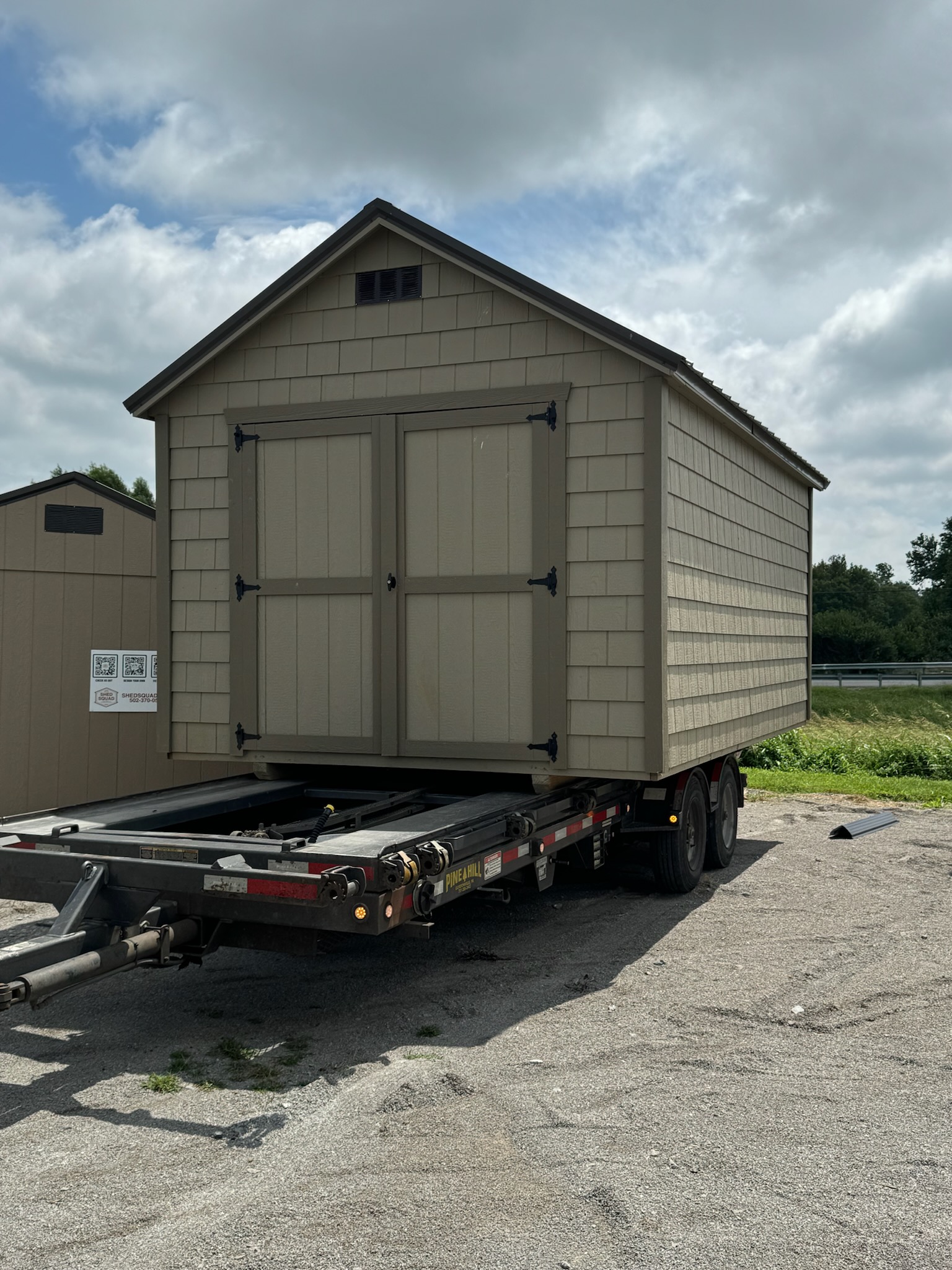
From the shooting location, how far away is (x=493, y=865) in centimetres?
555

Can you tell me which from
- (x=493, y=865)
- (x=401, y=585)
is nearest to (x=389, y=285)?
(x=401, y=585)

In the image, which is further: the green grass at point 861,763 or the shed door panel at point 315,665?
the green grass at point 861,763

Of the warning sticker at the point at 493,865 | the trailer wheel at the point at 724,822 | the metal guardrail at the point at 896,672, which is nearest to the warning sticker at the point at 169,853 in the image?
the warning sticker at the point at 493,865

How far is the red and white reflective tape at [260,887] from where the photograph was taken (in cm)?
465

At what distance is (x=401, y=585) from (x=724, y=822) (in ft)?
12.7

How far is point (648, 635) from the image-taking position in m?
6.62

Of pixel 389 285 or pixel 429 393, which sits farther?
pixel 389 285

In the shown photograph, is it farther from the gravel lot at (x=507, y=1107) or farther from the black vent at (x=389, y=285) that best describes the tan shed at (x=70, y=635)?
the gravel lot at (x=507, y=1107)

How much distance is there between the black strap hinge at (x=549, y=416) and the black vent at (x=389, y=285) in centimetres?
117

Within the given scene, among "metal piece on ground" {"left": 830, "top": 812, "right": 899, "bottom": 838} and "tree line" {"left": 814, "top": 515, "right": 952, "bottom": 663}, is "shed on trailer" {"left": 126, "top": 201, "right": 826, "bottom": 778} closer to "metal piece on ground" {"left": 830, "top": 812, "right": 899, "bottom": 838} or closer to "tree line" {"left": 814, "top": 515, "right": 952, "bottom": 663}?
"metal piece on ground" {"left": 830, "top": 812, "right": 899, "bottom": 838}

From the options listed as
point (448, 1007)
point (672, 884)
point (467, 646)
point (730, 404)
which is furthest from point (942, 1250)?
point (730, 404)

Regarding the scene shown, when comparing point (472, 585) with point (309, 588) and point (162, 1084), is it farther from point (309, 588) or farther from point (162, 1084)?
point (162, 1084)

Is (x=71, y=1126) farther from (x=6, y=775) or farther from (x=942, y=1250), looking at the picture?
(x=6, y=775)

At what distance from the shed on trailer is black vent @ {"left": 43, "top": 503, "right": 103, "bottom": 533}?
6.45 ft
